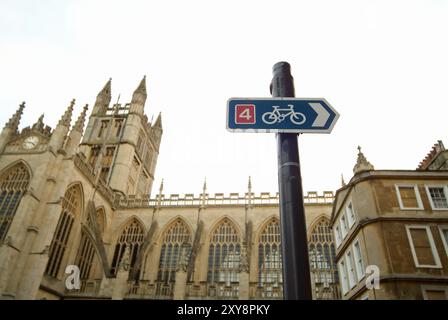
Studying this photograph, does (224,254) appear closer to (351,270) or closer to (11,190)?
(351,270)

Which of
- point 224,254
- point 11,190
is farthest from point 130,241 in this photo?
point 11,190

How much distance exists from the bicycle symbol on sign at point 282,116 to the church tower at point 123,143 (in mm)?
33974

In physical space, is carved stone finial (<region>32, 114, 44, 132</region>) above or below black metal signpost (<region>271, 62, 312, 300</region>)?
above

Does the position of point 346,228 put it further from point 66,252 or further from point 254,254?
point 66,252

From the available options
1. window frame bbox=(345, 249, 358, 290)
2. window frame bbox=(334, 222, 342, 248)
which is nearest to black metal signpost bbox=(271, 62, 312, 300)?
window frame bbox=(345, 249, 358, 290)

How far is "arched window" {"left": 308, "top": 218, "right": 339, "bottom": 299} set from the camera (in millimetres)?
25542

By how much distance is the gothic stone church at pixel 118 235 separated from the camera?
69.4 feet

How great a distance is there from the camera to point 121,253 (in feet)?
96.3

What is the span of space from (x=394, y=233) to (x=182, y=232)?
66.5 feet

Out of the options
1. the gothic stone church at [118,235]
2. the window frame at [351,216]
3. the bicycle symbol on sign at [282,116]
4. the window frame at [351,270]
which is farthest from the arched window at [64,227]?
the bicycle symbol on sign at [282,116]

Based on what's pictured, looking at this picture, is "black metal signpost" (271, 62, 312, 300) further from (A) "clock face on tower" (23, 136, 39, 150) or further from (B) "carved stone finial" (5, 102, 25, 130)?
(B) "carved stone finial" (5, 102, 25, 130)

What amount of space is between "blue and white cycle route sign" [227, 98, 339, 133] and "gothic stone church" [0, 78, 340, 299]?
21.1 m

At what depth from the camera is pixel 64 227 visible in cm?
2428
